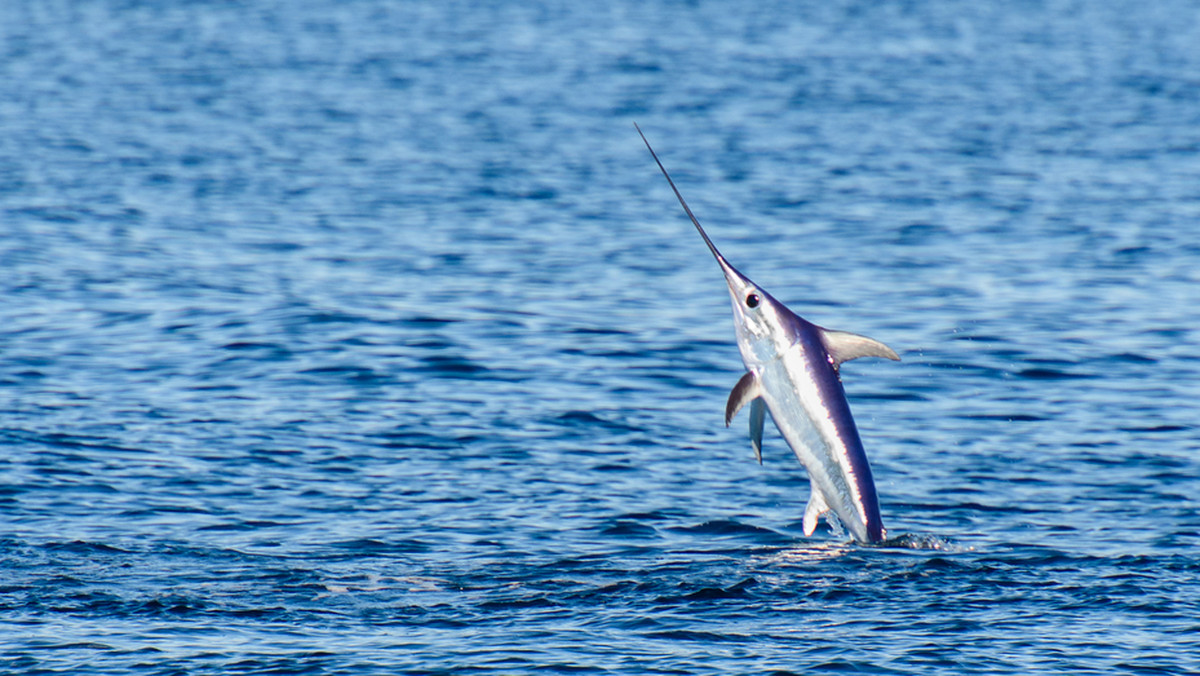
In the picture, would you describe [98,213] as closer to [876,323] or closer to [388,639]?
[876,323]

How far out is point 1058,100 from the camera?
5484cm

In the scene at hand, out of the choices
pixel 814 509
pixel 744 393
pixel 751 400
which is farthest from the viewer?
pixel 814 509

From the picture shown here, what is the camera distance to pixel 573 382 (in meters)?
22.9

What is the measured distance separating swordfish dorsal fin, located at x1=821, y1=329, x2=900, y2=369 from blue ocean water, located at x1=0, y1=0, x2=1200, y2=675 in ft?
6.39

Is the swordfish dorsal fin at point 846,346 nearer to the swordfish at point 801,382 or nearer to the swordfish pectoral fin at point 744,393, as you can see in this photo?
the swordfish at point 801,382

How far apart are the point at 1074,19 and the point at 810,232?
177 feet

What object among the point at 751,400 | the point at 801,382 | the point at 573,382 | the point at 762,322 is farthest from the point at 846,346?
the point at 573,382

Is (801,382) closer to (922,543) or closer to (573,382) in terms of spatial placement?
(922,543)

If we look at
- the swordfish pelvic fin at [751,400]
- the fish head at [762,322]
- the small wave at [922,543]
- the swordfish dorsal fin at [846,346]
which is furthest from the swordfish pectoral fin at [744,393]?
the small wave at [922,543]

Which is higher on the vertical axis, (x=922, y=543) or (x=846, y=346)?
(x=846, y=346)

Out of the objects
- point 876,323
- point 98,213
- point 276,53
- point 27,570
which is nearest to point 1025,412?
point 876,323

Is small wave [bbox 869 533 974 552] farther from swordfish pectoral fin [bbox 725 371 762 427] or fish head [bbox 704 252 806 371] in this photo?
fish head [bbox 704 252 806 371]

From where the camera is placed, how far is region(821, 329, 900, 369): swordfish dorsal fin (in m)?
14.0

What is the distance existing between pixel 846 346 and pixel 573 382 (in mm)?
9103
